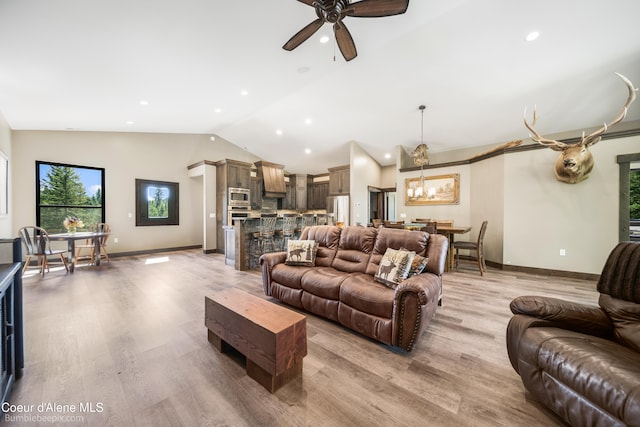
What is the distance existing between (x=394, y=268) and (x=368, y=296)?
0.42 meters

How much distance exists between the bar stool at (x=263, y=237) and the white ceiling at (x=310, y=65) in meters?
2.57

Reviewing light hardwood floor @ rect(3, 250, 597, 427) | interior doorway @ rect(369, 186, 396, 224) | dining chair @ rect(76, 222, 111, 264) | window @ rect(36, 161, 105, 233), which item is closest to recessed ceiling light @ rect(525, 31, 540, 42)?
light hardwood floor @ rect(3, 250, 597, 427)

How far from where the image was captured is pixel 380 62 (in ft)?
12.8

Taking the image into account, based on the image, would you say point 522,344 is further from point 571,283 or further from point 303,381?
point 571,283

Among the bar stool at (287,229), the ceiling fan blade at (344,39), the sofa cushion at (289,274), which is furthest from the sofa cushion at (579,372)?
the bar stool at (287,229)

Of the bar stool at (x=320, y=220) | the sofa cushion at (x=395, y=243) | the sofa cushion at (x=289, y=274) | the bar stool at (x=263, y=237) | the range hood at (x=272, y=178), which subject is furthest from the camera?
the range hood at (x=272, y=178)

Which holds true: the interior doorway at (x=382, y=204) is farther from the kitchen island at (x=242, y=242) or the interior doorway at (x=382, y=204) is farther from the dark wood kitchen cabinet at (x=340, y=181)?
the kitchen island at (x=242, y=242)

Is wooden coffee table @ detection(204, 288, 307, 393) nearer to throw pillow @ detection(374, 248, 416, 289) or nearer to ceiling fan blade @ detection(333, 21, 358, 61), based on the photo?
throw pillow @ detection(374, 248, 416, 289)

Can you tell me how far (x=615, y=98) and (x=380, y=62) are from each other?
4.24 metres

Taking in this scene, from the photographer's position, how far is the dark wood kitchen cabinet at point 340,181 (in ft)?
24.3

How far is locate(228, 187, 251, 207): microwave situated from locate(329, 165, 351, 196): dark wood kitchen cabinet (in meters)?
2.74

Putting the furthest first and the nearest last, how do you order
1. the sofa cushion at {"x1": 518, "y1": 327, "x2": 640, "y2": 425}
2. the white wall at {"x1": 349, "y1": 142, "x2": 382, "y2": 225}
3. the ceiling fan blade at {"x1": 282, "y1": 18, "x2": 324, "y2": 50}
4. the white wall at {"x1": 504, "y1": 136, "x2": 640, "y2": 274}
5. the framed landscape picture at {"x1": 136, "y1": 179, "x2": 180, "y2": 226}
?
the white wall at {"x1": 349, "y1": 142, "x2": 382, "y2": 225} → the framed landscape picture at {"x1": 136, "y1": 179, "x2": 180, "y2": 226} → the white wall at {"x1": 504, "y1": 136, "x2": 640, "y2": 274} → the ceiling fan blade at {"x1": 282, "y1": 18, "x2": 324, "y2": 50} → the sofa cushion at {"x1": 518, "y1": 327, "x2": 640, "y2": 425}

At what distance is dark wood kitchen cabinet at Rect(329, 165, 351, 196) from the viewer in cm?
740

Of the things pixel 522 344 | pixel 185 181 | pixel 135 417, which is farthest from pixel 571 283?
pixel 185 181
